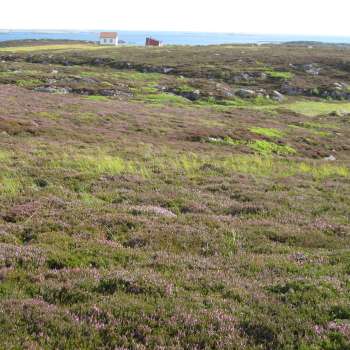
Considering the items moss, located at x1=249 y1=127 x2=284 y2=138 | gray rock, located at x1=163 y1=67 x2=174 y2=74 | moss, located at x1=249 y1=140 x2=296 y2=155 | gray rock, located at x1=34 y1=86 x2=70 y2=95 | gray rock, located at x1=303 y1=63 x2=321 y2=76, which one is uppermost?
gray rock, located at x1=303 y1=63 x2=321 y2=76

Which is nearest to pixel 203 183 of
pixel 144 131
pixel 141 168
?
pixel 141 168

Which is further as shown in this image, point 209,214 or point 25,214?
point 209,214

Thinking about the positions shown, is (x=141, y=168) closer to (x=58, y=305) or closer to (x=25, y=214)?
(x=25, y=214)

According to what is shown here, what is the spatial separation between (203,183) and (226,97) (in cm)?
5448

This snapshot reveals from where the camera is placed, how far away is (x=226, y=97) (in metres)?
73.4

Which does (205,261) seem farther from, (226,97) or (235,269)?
(226,97)

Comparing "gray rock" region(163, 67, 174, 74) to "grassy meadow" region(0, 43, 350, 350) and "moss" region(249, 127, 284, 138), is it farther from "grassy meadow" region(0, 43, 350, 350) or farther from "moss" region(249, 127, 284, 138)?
"grassy meadow" region(0, 43, 350, 350)

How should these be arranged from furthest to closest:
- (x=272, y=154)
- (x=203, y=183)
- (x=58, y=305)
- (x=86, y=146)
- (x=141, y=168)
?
(x=272, y=154), (x=86, y=146), (x=141, y=168), (x=203, y=183), (x=58, y=305)

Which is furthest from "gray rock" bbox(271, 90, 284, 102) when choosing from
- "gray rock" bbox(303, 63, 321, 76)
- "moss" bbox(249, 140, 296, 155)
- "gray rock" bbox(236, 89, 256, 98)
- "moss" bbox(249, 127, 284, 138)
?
"moss" bbox(249, 140, 296, 155)

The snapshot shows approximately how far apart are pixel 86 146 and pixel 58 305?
20342 millimetres

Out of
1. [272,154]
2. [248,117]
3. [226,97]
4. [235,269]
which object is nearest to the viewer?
[235,269]

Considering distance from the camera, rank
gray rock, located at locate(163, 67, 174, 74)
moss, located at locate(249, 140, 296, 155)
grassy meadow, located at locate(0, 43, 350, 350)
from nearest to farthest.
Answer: grassy meadow, located at locate(0, 43, 350, 350) < moss, located at locate(249, 140, 296, 155) < gray rock, located at locate(163, 67, 174, 74)

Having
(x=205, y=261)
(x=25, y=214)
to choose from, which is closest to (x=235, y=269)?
(x=205, y=261)

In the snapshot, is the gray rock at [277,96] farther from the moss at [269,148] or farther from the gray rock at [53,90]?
the moss at [269,148]
